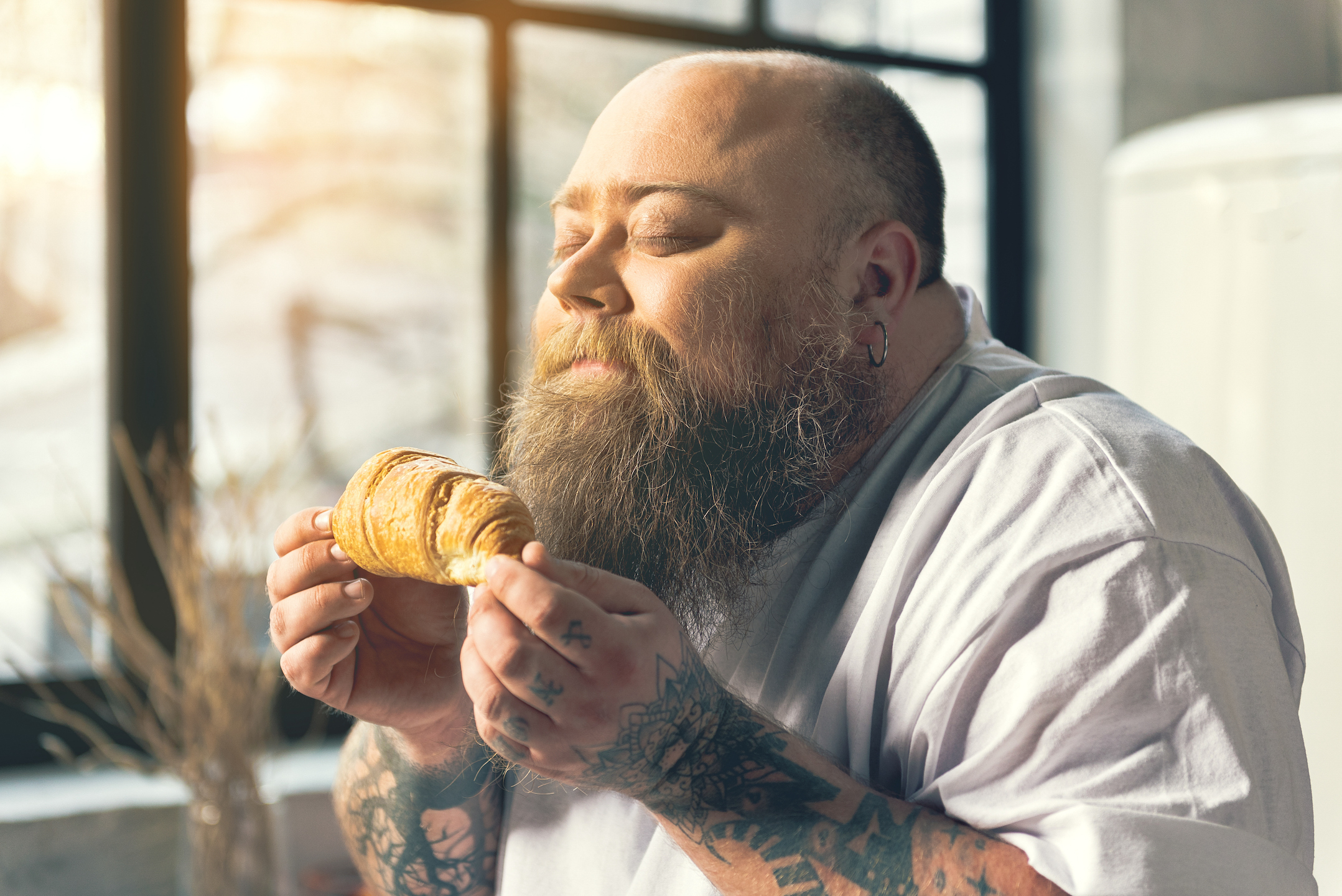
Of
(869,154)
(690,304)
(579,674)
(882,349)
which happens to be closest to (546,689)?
(579,674)

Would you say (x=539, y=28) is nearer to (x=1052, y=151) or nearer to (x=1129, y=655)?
(x=1052, y=151)

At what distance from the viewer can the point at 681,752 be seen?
2.35ft

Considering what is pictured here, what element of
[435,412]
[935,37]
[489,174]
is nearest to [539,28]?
[489,174]

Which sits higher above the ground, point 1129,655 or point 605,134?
point 605,134

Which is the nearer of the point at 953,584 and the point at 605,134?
the point at 953,584

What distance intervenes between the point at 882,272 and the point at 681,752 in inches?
20.2

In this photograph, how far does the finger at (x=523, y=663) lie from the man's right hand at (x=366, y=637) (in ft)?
0.74

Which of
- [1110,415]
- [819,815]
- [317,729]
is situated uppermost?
[1110,415]

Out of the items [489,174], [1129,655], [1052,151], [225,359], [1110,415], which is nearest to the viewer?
[1129,655]

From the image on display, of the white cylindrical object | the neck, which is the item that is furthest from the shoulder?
the white cylindrical object

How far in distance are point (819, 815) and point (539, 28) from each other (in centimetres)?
215

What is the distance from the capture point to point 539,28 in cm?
242

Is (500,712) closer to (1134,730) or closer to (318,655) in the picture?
(318,655)

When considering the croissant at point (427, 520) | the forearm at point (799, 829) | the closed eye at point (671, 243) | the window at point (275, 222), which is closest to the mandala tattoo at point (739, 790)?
the forearm at point (799, 829)
